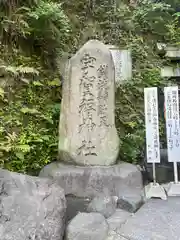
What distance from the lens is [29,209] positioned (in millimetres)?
2852

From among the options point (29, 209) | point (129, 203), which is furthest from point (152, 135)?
point (29, 209)

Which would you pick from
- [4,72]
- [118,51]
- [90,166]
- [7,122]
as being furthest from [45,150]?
[118,51]

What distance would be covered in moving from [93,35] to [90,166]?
4508 millimetres

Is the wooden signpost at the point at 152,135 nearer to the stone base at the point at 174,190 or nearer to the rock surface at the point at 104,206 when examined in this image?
the stone base at the point at 174,190

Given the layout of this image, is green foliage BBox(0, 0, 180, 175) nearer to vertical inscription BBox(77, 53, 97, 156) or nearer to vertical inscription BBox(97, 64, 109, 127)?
vertical inscription BBox(77, 53, 97, 156)

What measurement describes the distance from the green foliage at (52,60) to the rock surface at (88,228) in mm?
2538

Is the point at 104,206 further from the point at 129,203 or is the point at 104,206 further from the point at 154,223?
the point at 154,223

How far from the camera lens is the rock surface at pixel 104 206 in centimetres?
344

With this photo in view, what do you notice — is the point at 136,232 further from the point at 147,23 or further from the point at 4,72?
the point at 147,23

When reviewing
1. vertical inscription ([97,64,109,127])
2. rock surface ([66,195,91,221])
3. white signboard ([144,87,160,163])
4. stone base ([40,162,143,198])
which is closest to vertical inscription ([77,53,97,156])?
vertical inscription ([97,64,109,127])

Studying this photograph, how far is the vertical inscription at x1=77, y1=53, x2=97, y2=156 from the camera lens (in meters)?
4.66

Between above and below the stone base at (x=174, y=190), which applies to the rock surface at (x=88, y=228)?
below

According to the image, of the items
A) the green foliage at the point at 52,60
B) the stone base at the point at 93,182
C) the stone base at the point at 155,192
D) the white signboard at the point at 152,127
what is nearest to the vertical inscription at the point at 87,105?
the stone base at the point at 93,182

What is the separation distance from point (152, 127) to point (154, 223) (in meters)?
1.74
